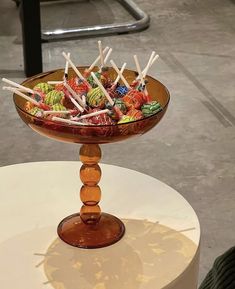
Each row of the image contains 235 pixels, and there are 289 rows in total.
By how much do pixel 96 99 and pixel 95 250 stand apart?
228 millimetres

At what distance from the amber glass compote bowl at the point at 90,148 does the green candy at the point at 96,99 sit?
0.06 meters

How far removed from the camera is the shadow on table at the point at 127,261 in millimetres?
946

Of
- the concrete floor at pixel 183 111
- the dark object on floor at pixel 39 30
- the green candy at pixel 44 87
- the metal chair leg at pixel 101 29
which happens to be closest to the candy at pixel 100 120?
the green candy at pixel 44 87

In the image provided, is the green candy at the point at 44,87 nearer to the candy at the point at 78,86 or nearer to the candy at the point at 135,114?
the candy at the point at 78,86

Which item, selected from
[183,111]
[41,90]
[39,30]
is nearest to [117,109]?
[41,90]

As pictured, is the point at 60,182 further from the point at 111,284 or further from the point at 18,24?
the point at 18,24

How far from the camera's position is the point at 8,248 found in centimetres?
102

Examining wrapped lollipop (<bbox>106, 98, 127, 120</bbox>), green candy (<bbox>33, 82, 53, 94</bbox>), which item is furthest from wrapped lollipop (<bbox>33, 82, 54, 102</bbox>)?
wrapped lollipop (<bbox>106, 98, 127, 120</bbox>)

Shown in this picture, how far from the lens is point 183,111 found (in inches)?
88.4

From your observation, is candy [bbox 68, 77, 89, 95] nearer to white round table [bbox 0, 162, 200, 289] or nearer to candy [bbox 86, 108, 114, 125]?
candy [bbox 86, 108, 114, 125]

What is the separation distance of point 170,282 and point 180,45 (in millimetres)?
1934

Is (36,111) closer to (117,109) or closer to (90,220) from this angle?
(117,109)

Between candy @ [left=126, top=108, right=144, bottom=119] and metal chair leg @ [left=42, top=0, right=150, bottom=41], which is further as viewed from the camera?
metal chair leg @ [left=42, top=0, right=150, bottom=41]

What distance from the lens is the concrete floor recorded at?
182 centimetres
